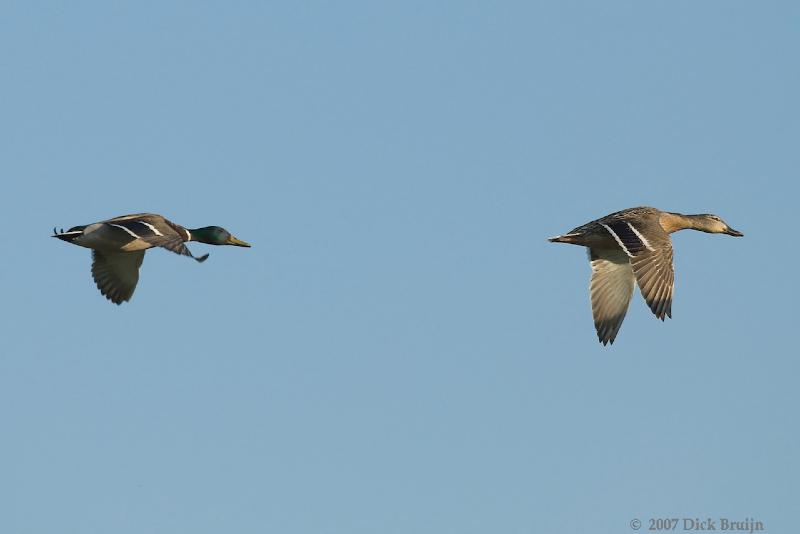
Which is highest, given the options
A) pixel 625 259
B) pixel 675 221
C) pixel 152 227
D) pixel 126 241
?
pixel 675 221

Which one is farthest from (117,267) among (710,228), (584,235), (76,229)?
(710,228)

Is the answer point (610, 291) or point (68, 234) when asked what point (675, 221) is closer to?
point (610, 291)


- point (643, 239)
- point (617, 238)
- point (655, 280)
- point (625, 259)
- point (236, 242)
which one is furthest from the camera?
point (236, 242)

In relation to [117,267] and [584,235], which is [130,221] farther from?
[584,235]

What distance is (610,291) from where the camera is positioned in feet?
87.7

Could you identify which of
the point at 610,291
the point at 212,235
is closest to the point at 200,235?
the point at 212,235

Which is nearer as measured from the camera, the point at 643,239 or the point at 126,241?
the point at 643,239

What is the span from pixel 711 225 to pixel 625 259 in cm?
291

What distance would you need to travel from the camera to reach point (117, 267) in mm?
27484

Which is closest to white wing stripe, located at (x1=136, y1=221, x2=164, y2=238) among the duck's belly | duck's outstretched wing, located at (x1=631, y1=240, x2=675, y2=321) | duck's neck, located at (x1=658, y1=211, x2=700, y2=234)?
the duck's belly

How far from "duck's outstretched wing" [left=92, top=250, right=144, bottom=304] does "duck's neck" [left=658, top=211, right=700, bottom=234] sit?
9738mm

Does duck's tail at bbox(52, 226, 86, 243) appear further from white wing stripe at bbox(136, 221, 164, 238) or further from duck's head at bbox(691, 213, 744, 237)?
duck's head at bbox(691, 213, 744, 237)

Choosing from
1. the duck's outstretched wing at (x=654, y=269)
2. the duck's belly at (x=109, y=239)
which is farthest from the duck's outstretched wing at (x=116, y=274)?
the duck's outstretched wing at (x=654, y=269)

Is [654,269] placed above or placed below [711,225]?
below
